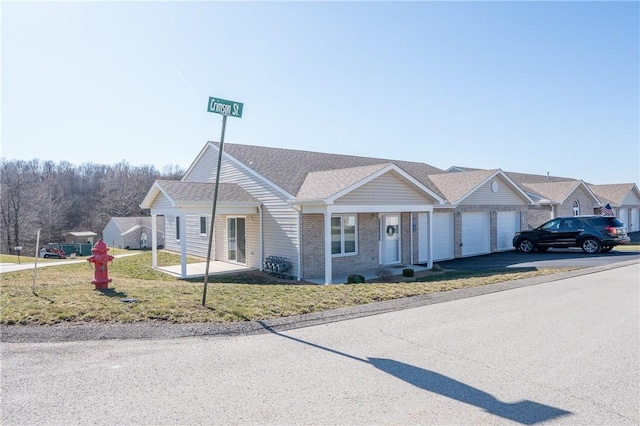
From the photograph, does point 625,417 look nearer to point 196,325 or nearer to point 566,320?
point 566,320

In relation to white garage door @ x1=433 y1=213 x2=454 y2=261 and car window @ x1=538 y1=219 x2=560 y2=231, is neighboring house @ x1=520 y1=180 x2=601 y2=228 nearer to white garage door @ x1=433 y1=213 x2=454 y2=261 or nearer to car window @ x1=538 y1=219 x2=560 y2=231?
car window @ x1=538 y1=219 x2=560 y2=231

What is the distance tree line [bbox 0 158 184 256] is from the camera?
56031 millimetres

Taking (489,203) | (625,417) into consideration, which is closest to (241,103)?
(625,417)

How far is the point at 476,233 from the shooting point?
831 inches

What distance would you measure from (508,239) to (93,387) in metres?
22.5

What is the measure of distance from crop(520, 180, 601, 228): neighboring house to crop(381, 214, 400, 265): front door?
12.0m

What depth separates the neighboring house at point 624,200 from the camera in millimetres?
34763

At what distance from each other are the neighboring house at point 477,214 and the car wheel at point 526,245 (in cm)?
115

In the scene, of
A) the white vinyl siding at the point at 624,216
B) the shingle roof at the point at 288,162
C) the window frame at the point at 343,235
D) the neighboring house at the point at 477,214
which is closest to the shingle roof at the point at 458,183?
the neighboring house at the point at 477,214

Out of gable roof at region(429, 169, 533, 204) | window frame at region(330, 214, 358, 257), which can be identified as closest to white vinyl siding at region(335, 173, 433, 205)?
window frame at region(330, 214, 358, 257)

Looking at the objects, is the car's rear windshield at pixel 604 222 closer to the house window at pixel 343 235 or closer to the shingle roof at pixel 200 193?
the house window at pixel 343 235

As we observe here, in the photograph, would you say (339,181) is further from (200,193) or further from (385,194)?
(200,193)

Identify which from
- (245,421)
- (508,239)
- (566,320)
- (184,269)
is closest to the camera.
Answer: (245,421)

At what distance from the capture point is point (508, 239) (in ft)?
75.0
